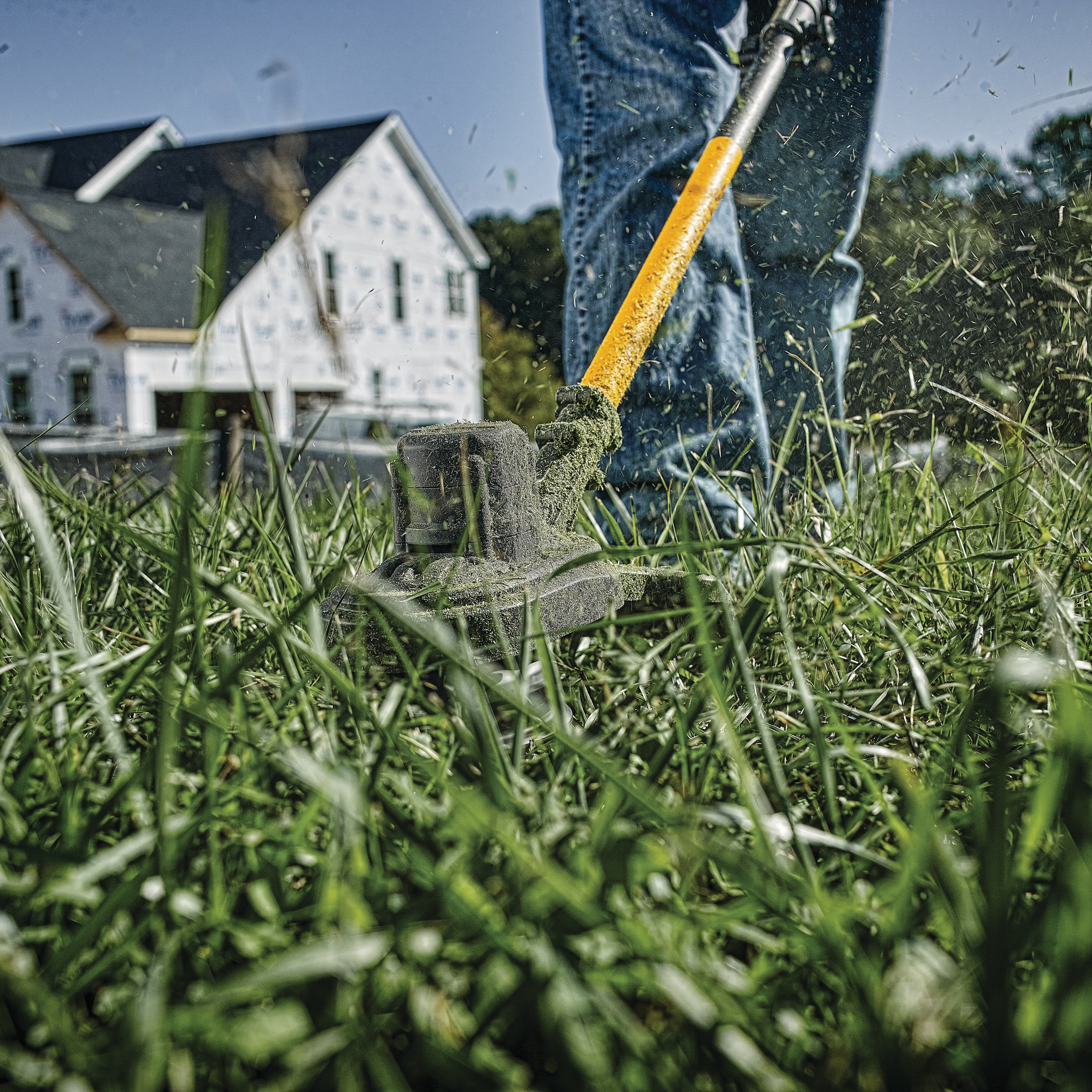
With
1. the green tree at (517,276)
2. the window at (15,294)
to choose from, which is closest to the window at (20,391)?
the window at (15,294)

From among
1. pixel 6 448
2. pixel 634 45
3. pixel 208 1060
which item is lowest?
pixel 208 1060

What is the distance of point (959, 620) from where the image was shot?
1.13 meters

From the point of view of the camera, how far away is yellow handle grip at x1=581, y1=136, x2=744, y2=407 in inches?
60.2

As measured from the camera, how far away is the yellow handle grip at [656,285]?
153 centimetres

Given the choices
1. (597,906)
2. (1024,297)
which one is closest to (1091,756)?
(597,906)

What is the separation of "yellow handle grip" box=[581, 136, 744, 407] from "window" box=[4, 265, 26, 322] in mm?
25161

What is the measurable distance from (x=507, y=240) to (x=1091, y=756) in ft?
112

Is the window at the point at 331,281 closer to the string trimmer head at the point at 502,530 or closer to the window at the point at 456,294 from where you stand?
the window at the point at 456,294

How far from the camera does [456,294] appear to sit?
28.4m

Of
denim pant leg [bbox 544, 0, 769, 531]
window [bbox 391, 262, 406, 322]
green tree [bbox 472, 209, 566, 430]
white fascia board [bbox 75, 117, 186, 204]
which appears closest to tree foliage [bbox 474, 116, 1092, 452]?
denim pant leg [bbox 544, 0, 769, 531]

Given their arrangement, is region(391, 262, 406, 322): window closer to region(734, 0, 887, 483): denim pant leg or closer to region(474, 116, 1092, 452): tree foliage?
region(474, 116, 1092, 452): tree foliage

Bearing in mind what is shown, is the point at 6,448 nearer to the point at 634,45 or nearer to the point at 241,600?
the point at 241,600

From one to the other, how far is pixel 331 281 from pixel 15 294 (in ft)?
25.5

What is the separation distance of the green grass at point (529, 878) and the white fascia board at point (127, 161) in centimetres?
3060
